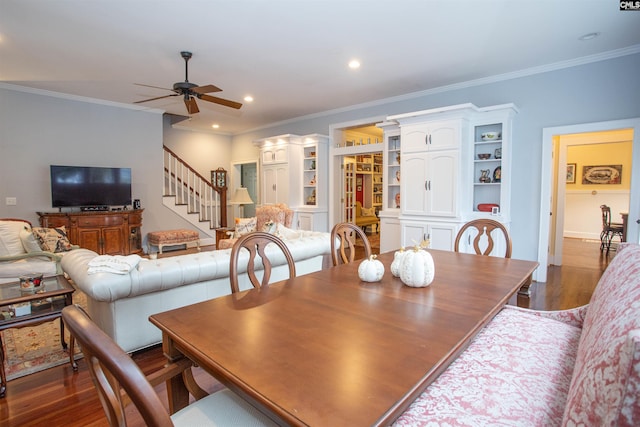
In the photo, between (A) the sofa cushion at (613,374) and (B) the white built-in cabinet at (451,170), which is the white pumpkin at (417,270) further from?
(B) the white built-in cabinet at (451,170)

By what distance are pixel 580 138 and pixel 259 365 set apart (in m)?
7.27

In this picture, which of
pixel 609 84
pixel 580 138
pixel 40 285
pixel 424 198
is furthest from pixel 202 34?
pixel 580 138

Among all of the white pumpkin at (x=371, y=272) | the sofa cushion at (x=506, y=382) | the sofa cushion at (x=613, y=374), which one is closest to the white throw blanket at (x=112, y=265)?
the white pumpkin at (x=371, y=272)

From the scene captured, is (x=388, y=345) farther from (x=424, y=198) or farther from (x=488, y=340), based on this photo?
(x=424, y=198)

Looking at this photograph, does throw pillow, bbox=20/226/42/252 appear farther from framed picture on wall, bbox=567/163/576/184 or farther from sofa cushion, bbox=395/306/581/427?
framed picture on wall, bbox=567/163/576/184

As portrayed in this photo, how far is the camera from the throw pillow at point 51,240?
4.31 m

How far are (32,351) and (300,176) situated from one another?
5.28 metres

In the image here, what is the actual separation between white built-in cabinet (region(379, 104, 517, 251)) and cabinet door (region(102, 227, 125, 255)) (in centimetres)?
501

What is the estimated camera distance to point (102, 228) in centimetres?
584

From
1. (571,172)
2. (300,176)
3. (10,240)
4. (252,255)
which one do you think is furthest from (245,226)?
(571,172)

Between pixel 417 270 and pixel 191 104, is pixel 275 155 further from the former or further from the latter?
pixel 417 270

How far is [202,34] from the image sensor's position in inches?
138

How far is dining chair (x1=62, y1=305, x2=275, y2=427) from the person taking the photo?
67 cm

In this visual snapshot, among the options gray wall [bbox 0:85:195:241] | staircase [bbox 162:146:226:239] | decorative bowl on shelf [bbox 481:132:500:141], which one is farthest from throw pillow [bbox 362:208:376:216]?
gray wall [bbox 0:85:195:241]
